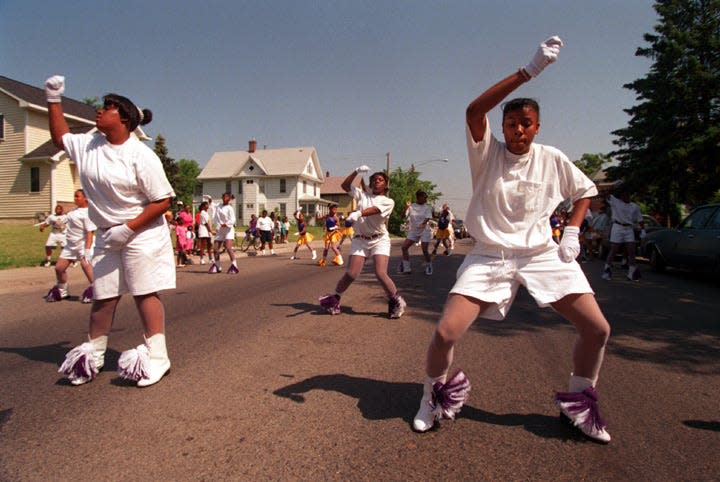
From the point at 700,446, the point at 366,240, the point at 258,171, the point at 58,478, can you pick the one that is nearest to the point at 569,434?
the point at 700,446

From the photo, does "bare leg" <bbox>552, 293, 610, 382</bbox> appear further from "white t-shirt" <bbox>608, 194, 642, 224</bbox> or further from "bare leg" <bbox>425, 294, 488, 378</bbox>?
"white t-shirt" <bbox>608, 194, 642, 224</bbox>

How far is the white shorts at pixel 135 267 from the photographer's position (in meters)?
3.58

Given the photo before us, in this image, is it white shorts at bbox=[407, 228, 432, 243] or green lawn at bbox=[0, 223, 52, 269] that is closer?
white shorts at bbox=[407, 228, 432, 243]

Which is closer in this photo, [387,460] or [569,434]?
[387,460]

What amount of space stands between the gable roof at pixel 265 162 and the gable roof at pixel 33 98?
23.1 metres

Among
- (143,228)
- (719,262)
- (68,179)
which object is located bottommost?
(719,262)

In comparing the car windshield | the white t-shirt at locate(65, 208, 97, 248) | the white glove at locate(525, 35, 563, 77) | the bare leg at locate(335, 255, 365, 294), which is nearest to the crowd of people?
the white glove at locate(525, 35, 563, 77)

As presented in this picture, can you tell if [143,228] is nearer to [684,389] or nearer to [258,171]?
[684,389]

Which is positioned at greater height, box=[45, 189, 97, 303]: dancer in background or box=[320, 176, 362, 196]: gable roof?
box=[320, 176, 362, 196]: gable roof

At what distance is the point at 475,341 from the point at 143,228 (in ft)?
11.3

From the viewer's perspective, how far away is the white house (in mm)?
53688

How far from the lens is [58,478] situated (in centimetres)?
235

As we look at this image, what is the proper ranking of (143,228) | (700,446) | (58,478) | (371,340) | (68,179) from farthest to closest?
(68,179), (371,340), (143,228), (700,446), (58,478)

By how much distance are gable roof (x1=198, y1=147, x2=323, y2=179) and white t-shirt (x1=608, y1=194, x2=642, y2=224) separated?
44.0 metres
